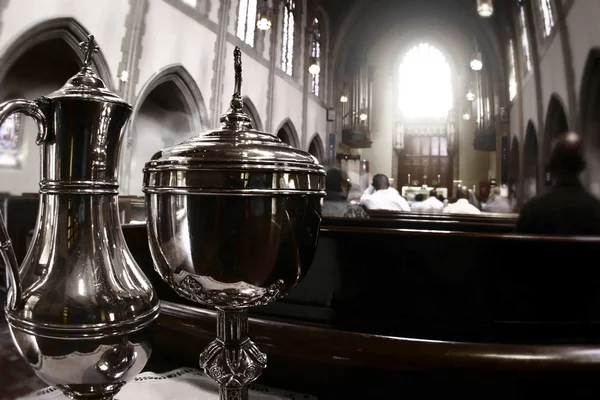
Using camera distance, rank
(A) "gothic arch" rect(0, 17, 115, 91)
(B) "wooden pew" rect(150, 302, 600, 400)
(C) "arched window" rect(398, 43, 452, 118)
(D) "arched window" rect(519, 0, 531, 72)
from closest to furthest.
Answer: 1. (B) "wooden pew" rect(150, 302, 600, 400)
2. (A) "gothic arch" rect(0, 17, 115, 91)
3. (D) "arched window" rect(519, 0, 531, 72)
4. (C) "arched window" rect(398, 43, 452, 118)

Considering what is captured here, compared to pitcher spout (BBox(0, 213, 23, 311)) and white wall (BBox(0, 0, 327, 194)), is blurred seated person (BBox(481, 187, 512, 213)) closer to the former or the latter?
white wall (BBox(0, 0, 327, 194))

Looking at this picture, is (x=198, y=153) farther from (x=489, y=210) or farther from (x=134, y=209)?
(x=489, y=210)

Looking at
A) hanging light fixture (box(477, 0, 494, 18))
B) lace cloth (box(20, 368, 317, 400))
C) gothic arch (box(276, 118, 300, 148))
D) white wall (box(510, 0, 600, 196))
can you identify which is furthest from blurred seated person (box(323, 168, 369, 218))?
gothic arch (box(276, 118, 300, 148))

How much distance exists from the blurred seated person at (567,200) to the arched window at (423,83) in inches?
595

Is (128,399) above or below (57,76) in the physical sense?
below

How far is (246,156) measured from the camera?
0.36 m

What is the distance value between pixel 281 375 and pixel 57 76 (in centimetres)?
732

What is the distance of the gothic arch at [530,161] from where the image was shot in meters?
9.70

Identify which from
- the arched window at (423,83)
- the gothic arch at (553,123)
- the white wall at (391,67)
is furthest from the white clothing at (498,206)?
the arched window at (423,83)

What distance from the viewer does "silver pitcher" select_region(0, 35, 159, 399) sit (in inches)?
16.2

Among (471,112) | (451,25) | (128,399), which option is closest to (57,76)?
(128,399)

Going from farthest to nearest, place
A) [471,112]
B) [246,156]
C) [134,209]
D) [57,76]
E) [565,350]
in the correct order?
[471,112] < [57,76] < [134,209] < [565,350] < [246,156]

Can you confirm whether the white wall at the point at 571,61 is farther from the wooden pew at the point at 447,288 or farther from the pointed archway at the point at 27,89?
the pointed archway at the point at 27,89

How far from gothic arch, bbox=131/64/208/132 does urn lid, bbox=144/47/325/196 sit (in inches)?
237
